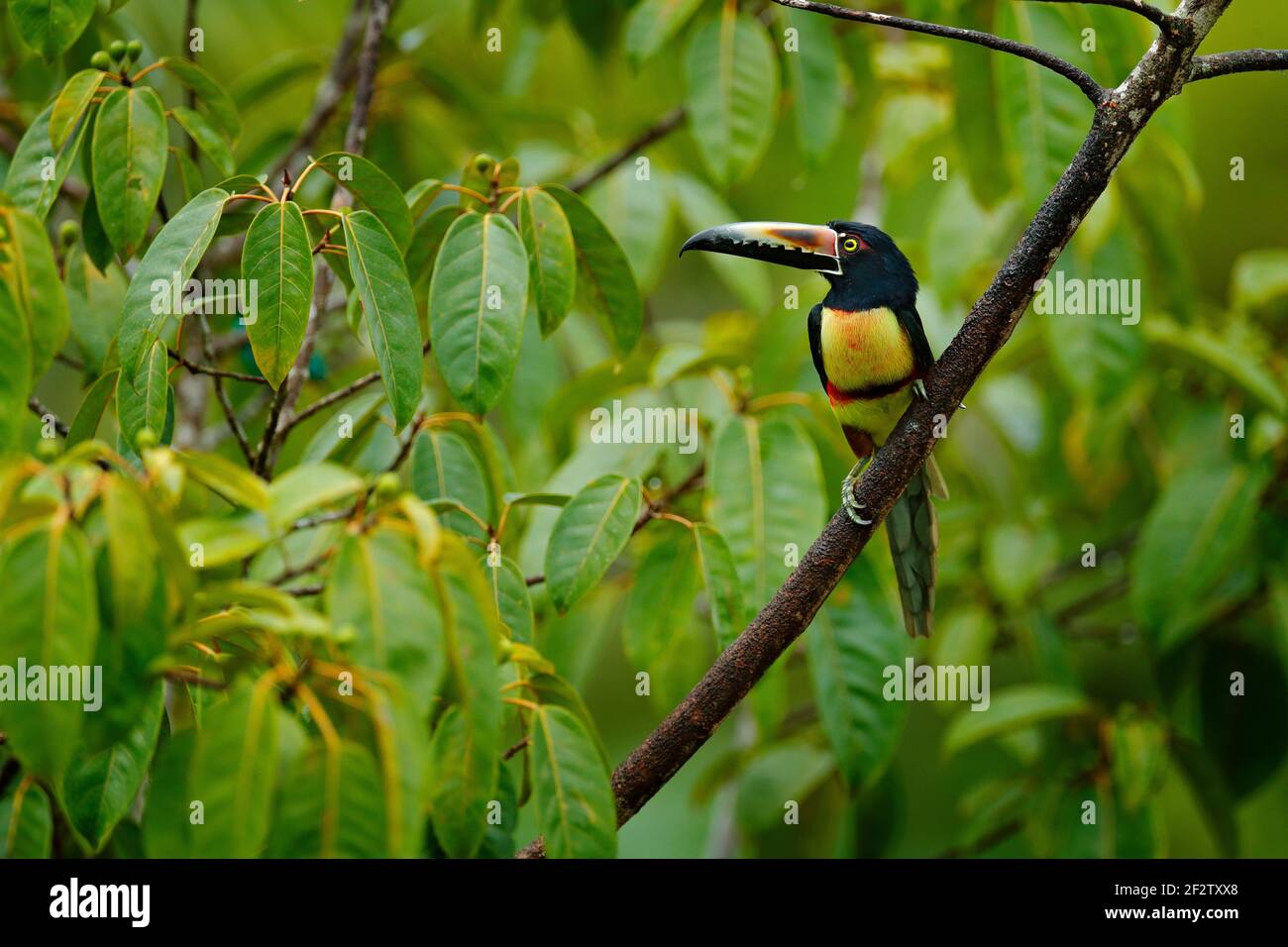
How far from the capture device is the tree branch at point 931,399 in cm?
168

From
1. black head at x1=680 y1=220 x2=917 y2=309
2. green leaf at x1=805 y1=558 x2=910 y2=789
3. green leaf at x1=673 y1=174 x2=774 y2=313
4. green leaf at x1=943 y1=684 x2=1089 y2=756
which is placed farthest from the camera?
green leaf at x1=673 y1=174 x2=774 y2=313

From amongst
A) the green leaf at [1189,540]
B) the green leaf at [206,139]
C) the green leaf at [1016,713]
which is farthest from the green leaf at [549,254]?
the green leaf at [1189,540]

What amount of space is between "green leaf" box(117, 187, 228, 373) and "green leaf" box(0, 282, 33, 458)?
0.28m

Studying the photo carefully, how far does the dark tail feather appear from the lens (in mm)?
2475

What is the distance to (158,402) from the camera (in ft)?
5.42

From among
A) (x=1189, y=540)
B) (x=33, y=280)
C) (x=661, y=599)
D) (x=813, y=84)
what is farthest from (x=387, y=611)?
(x=1189, y=540)

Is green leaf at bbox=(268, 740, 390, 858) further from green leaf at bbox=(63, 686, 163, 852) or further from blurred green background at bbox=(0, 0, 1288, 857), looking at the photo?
blurred green background at bbox=(0, 0, 1288, 857)

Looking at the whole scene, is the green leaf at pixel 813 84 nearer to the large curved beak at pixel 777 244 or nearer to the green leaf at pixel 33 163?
the large curved beak at pixel 777 244

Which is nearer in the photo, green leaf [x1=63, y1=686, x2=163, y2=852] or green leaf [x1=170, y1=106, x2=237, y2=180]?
green leaf [x1=63, y1=686, x2=163, y2=852]

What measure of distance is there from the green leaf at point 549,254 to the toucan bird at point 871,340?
13.8 inches

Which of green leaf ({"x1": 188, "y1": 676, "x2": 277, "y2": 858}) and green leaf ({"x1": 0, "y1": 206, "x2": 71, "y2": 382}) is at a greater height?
green leaf ({"x1": 0, "y1": 206, "x2": 71, "y2": 382})

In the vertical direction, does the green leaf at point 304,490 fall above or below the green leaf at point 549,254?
below

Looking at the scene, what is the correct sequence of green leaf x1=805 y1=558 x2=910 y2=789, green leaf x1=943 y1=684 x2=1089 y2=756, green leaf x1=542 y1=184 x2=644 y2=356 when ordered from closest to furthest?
green leaf x1=542 y1=184 x2=644 y2=356 < green leaf x1=805 y1=558 x2=910 y2=789 < green leaf x1=943 y1=684 x2=1089 y2=756

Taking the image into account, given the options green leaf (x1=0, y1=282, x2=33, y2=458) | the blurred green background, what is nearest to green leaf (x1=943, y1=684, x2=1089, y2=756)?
the blurred green background
